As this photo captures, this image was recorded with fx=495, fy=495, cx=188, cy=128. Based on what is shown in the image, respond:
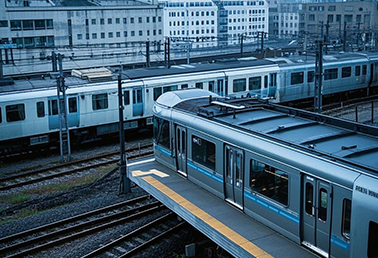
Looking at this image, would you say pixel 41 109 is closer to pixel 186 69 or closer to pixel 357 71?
pixel 186 69

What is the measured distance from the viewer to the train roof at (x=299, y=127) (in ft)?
26.6

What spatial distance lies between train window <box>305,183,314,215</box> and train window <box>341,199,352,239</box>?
2.35ft

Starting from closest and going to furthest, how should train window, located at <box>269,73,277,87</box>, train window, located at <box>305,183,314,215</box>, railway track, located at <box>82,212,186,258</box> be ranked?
train window, located at <box>305,183,314,215</box> < railway track, located at <box>82,212,186,258</box> < train window, located at <box>269,73,277,87</box>

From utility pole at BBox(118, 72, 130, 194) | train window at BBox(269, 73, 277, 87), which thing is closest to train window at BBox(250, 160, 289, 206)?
utility pole at BBox(118, 72, 130, 194)

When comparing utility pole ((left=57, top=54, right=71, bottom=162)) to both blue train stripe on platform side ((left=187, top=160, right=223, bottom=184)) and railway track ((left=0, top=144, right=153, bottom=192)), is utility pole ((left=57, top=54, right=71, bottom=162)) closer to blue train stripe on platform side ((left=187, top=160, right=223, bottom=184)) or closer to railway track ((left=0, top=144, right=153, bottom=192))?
railway track ((left=0, top=144, right=153, bottom=192))

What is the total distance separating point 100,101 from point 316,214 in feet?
47.4

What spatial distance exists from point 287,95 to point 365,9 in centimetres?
5178

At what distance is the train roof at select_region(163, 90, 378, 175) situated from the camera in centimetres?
810

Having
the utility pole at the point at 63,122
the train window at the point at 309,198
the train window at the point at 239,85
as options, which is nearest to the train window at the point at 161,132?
the train window at the point at 309,198

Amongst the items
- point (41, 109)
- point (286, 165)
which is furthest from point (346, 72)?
point (286, 165)

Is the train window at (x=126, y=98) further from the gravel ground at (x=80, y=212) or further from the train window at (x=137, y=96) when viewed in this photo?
the gravel ground at (x=80, y=212)

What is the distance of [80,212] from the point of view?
1368 centimetres

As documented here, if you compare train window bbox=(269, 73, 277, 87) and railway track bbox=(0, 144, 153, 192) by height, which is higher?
train window bbox=(269, 73, 277, 87)

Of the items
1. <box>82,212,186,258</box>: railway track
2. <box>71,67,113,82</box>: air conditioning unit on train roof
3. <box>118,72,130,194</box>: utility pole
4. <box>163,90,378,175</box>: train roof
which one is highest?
<box>163,90,378,175</box>: train roof
